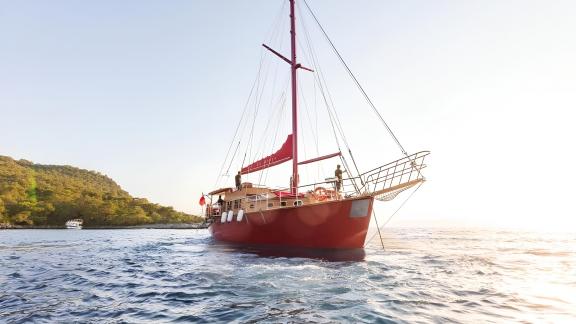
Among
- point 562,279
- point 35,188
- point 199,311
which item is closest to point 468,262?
point 562,279

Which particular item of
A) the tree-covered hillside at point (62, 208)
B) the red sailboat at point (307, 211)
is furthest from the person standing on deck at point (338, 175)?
the tree-covered hillside at point (62, 208)

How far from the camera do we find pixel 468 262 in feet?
53.6

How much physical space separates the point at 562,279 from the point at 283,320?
37.3 feet

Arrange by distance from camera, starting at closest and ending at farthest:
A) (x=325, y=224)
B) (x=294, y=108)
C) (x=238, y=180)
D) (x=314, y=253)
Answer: (x=314, y=253) < (x=325, y=224) < (x=294, y=108) < (x=238, y=180)

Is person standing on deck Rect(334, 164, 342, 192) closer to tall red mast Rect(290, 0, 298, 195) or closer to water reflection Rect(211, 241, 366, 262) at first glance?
tall red mast Rect(290, 0, 298, 195)

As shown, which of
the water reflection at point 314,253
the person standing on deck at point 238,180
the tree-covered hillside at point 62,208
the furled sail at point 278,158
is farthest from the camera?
the tree-covered hillside at point 62,208

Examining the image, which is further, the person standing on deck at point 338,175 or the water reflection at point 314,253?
the person standing on deck at point 338,175

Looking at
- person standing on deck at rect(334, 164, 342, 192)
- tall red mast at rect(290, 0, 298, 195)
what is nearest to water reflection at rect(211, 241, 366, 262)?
person standing on deck at rect(334, 164, 342, 192)

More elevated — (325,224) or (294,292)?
(325,224)

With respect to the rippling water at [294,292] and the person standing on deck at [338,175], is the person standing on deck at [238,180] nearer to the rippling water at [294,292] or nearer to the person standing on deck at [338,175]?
the person standing on deck at [338,175]

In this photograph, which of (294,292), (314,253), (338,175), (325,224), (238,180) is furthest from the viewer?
(238,180)

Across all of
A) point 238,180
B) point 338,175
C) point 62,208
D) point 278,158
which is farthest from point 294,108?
point 62,208

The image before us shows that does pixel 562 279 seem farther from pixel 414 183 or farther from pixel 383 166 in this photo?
pixel 383 166

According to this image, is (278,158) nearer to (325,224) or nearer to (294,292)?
(325,224)
